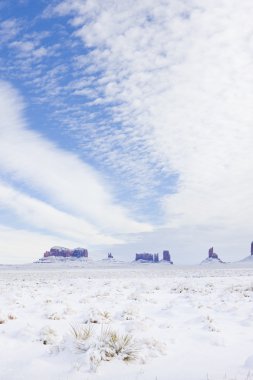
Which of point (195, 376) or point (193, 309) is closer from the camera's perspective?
point (195, 376)

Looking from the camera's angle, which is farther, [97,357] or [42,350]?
[42,350]

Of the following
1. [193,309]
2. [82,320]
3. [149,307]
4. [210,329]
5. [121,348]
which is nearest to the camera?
[121,348]

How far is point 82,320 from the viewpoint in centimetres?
947

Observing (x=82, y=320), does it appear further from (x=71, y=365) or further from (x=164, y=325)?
(x=71, y=365)

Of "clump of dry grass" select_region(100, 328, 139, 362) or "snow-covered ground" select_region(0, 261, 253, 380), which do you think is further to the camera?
"clump of dry grass" select_region(100, 328, 139, 362)

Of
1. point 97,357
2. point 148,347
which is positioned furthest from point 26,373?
point 148,347

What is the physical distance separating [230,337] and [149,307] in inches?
204

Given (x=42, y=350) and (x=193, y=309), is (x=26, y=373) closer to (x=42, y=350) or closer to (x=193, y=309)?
(x=42, y=350)

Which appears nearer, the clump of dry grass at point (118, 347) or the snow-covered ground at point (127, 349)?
the snow-covered ground at point (127, 349)

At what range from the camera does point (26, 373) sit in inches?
207

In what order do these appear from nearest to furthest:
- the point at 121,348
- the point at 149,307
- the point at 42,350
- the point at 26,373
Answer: the point at 26,373
the point at 121,348
the point at 42,350
the point at 149,307

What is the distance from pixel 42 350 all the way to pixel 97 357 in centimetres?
146

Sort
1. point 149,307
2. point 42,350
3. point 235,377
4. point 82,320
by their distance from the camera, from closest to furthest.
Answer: point 235,377
point 42,350
point 82,320
point 149,307

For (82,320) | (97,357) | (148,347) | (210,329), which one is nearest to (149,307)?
(82,320)
